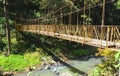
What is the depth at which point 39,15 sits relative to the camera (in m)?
25.1

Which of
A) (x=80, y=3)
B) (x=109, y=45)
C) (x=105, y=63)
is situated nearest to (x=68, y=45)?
(x=80, y=3)

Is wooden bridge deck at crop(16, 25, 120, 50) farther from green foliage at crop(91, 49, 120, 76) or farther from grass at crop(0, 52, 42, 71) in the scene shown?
grass at crop(0, 52, 42, 71)

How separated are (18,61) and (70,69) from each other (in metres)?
3.73

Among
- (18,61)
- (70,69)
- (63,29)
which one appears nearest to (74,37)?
(70,69)

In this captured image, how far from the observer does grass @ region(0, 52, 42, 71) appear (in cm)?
1757

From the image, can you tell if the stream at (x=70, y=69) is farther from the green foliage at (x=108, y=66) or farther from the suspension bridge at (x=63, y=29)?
the green foliage at (x=108, y=66)

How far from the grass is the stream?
943mm

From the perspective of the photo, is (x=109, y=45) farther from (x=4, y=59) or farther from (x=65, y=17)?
(x=65, y=17)

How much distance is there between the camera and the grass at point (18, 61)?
17569mm

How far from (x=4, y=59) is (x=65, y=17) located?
9572mm

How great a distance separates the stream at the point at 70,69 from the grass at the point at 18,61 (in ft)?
3.09

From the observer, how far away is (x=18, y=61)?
727 inches

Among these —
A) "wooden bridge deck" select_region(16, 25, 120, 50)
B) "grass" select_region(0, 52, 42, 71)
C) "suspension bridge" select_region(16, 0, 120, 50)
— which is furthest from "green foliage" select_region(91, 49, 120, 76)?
"grass" select_region(0, 52, 42, 71)

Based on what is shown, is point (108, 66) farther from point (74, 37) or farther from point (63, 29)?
point (63, 29)
